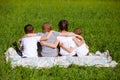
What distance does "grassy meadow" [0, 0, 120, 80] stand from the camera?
28.8 ft

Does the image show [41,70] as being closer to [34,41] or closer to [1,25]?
[34,41]

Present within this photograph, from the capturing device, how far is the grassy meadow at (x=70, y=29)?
879 cm

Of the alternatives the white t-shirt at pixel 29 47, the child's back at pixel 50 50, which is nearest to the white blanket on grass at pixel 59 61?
the white t-shirt at pixel 29 47

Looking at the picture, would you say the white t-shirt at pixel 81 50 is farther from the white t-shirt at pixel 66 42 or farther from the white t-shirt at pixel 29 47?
the white t-shirt at pixel 29 47

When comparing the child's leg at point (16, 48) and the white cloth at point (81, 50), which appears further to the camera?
the child's leg at point (16, 48)

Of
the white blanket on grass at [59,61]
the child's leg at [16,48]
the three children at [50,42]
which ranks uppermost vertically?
the three children at [50,42]

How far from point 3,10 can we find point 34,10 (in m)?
1.58

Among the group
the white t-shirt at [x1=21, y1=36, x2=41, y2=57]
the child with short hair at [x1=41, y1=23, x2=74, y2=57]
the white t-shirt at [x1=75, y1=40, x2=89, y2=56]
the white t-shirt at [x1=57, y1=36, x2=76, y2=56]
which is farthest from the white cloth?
the white t-shirt at [x1=21, y1=36, x2=41, y2=57]

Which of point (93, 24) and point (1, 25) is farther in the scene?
point (93, 24)

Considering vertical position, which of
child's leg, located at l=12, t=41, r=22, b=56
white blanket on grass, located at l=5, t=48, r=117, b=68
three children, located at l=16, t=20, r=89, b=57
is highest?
three children, located at l=16, t=20, r=89, b=57

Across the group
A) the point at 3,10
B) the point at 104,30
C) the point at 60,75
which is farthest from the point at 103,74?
the point at 3,10

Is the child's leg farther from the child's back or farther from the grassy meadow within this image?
the child's back

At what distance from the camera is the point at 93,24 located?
18453mm

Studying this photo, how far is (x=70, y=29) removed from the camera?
16312mm
